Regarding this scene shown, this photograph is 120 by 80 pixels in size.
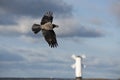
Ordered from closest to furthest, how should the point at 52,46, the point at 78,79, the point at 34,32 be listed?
the point at 78,79 → the point at 34,32 → the point at 52,46

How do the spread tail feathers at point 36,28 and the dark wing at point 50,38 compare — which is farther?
the dark wing at point 50,38

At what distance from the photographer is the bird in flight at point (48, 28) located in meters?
18.6

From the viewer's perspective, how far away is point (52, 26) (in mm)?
19688

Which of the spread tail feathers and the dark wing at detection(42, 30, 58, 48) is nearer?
the spread tail feathers

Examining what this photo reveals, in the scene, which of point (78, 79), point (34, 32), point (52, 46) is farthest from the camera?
point (52, 46)

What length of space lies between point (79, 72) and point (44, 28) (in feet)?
22.3

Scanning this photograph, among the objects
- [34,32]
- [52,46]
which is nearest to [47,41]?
[52,46]

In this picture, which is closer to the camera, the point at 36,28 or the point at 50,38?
the point at 36,28

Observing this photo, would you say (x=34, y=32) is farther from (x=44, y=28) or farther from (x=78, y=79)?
(x=78, y=79)

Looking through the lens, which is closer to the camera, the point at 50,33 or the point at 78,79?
the point at 78,79

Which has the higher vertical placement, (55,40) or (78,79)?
(55,40)

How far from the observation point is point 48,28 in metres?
19.2

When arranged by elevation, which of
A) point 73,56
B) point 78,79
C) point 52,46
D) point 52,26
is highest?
point 52,26

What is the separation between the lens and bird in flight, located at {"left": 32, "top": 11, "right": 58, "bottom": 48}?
18578mm
